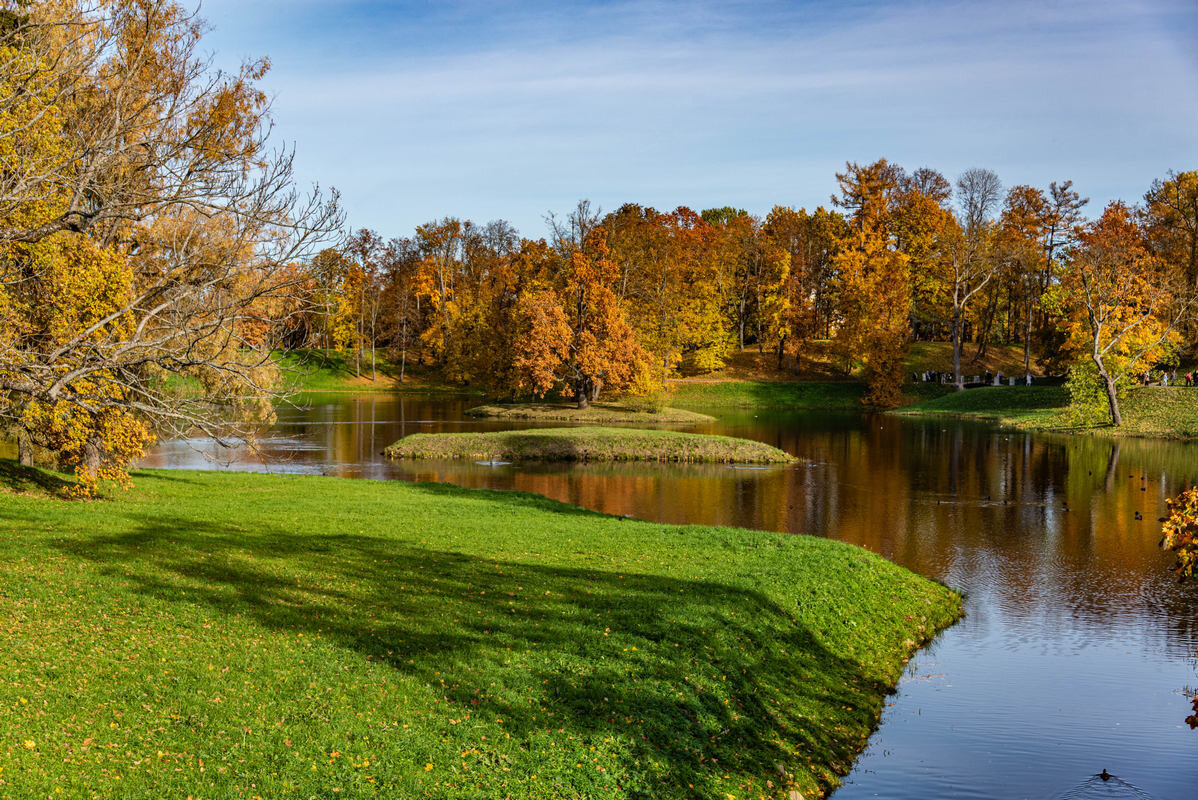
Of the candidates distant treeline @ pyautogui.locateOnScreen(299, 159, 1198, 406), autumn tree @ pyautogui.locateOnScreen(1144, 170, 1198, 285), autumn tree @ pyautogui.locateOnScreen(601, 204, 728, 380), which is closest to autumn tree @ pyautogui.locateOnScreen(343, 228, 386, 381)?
distant treeline @ pyautogui.locateOnScreen(299, 159, 1198, 406)

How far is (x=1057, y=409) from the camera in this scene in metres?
56.7

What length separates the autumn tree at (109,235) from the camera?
34.0ft

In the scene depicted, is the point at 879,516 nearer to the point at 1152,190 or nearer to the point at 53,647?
the point at 53,647

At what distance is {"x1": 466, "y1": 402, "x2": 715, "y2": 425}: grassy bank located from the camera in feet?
181

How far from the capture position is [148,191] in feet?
37.5

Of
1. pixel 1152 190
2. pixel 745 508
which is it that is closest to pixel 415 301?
pixel 1152 190

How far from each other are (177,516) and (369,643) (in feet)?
28.8

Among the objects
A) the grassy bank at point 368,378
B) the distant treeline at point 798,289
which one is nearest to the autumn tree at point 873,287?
the distant treeline at point 798,289

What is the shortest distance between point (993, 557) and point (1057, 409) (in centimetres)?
4111

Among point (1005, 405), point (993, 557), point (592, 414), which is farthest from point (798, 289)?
point (993, 557)

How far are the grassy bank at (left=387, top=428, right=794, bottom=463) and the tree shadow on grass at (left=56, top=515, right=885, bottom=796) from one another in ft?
72.8

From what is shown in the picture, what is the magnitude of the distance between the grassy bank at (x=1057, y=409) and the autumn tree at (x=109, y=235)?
47.9 meters

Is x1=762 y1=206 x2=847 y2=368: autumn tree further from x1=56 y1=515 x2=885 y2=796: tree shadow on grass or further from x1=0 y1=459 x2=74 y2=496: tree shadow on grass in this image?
x1=56 y1=515 x2=885 y2=796: tree shadow on grass

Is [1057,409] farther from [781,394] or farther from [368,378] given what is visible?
[368,378]
